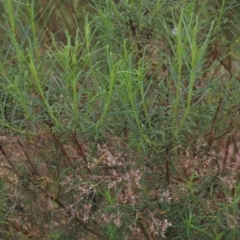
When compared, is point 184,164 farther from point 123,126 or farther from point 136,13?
point 136,13

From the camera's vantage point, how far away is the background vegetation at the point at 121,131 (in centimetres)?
225

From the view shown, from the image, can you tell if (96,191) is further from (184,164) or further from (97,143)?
(184,164)

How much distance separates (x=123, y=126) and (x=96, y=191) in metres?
0.27

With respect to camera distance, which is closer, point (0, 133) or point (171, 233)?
point (0, 133)

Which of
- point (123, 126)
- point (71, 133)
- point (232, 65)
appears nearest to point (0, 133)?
point (71, 133)

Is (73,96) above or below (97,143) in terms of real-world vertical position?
above

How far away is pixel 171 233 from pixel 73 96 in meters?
0.81

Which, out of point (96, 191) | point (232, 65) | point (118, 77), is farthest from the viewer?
point (232, 65)

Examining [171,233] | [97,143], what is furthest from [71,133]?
[171,233]

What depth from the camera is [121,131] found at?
248cm

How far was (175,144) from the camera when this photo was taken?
96.3 inches

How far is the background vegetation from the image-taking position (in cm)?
225

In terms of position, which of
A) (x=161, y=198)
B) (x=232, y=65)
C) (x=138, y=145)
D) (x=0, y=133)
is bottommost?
(x=232, y=65)

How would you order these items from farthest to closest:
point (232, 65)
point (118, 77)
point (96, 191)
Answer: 1. point (232, 65)
2. point (96, 191)
3. point (118, 77)
